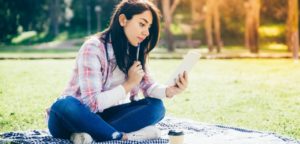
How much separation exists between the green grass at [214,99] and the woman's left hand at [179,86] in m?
1.77

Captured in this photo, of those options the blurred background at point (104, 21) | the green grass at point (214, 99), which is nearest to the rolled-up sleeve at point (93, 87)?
the green grass at point (214, 99)

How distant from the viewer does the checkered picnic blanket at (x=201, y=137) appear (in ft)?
15.7

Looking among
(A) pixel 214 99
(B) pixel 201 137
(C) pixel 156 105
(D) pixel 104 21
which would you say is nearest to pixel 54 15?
(D) pixel 104 21

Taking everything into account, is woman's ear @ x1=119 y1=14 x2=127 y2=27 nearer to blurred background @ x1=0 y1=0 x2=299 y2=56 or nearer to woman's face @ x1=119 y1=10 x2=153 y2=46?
woman's face @ x1=119 y1=10 x2=153 y2=46

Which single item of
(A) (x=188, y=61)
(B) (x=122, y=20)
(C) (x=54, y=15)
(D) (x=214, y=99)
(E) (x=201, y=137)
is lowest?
(C) (x=54, y=15)

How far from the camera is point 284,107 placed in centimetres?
819

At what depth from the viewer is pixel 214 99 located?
930 centimetres

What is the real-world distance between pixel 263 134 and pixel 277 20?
148ft

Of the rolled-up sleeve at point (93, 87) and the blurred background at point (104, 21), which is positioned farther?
the blurred background at point (104, 21)

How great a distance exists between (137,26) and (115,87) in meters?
0.54

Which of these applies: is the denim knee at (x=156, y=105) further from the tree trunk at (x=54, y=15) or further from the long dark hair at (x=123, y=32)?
the tree trunk at (x=54, y=15)

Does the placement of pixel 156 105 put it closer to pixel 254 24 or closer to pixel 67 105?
pixel 67 105

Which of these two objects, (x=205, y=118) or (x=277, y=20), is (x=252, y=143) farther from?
(x=277, y=20)

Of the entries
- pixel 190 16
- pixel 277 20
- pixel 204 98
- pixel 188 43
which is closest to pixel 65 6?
pixel 190 16
